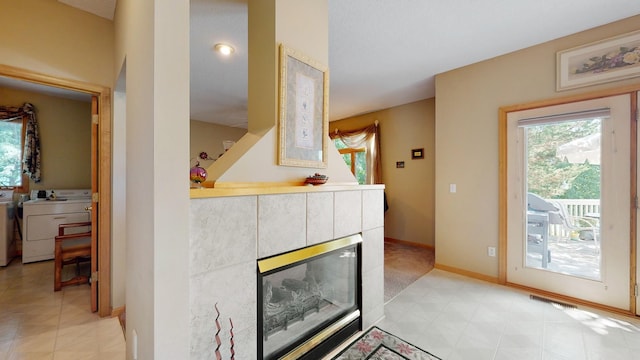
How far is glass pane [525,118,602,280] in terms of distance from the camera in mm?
2369

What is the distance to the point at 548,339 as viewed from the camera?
1.87m

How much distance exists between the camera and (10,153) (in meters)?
3.88

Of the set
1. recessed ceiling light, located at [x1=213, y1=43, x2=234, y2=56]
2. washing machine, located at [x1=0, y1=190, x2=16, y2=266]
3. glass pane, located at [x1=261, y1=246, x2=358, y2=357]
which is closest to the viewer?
glass pane, located at [x1=261, y1=246, x2=358, y2=357]

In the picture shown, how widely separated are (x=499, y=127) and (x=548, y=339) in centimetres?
210

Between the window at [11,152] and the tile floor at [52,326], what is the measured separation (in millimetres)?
1921

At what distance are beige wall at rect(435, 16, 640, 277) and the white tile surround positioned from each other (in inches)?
88.0

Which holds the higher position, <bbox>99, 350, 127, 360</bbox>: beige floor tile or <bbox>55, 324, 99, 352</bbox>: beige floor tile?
<bbox>55, 324, 99, 352</bbox>: beige floor tile

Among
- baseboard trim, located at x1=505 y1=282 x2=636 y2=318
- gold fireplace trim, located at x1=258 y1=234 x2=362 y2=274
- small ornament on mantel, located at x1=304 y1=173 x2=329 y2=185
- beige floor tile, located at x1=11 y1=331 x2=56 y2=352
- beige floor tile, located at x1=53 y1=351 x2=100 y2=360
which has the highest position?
small ornament on mantel, located at x1=304 y1=173 x2=329 y2=185

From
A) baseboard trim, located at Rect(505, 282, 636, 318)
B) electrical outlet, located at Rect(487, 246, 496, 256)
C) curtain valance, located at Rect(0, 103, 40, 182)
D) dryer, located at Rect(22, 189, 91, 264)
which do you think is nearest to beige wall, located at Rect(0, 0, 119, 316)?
dryer, located at Rect(22, 189, 91, 264)

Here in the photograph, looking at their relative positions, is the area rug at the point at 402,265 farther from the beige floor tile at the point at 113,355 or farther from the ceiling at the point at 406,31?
the ceiling at the point at 406,31

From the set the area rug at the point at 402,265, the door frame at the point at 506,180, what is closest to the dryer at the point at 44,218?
the area rug at the point at 402,265

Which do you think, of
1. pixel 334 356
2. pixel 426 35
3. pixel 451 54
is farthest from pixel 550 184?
pixel 334 356

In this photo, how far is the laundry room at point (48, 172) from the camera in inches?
140

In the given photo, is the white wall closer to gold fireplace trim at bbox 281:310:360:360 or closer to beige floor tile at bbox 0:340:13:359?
gold fireplace trim at bbox 281:310:360:360
